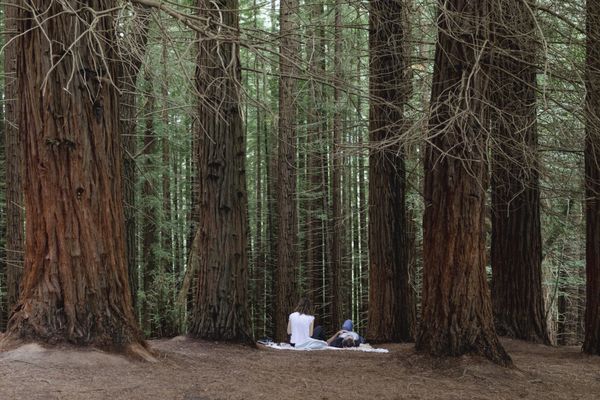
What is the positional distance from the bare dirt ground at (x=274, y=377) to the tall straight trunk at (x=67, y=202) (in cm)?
33

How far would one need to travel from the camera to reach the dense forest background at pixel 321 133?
650 cm

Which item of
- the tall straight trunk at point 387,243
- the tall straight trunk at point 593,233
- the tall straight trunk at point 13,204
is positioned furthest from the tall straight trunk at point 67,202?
the tall straight trunk at point 13,204

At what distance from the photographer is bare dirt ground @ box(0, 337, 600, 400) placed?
4.82 meters

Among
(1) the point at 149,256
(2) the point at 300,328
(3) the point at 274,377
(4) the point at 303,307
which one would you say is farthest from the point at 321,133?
(1) the point at 149,256

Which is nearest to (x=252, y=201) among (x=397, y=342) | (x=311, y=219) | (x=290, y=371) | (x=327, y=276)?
(x=311, y=219)

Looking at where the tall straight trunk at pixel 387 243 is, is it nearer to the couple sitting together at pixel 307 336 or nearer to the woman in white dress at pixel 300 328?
the couple sitting together at pixel 307 336

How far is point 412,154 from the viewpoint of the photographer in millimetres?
9070

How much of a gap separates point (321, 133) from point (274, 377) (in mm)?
6069

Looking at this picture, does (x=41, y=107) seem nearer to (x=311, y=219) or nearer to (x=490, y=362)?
(x=490, y=362)

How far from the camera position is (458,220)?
6.79 metres

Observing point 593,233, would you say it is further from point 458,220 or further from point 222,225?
point 222,225

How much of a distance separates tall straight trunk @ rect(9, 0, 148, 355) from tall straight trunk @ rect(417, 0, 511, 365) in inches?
128

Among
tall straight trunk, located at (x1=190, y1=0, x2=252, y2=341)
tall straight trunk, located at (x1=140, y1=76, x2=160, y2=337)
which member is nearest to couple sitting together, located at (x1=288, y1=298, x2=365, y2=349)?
tall straight trunk, located at (x1=190, y1=0, x2=252, y2=341)

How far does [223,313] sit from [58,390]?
A: 4.25 meters
